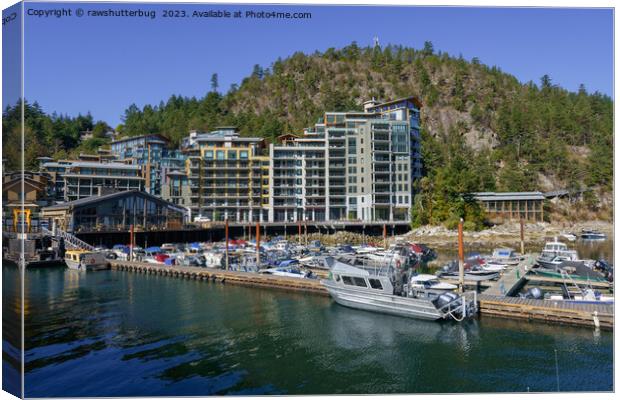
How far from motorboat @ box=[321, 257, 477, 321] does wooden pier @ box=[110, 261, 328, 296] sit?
3483 millimetres

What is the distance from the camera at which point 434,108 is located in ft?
352

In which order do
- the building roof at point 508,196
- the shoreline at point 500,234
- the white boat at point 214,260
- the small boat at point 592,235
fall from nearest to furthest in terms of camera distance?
the white boat at point 214,260 < the small boat at point 592,235 < the shoreline at point 500,234 < the building roof at point 508,196

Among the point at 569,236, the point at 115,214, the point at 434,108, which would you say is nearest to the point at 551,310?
the point at 569,236

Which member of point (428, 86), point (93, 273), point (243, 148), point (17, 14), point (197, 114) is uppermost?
point (428, 86)

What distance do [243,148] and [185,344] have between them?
5900 centimetres

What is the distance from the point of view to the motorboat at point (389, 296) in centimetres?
2178

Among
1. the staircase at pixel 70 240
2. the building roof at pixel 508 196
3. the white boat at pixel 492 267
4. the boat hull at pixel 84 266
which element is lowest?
the boat hull at pixel 84 266

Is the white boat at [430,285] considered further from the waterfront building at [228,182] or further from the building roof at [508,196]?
the waterfront building at [228,182]

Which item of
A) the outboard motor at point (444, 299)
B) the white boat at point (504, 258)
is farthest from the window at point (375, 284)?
the white boat at point (504, 258)

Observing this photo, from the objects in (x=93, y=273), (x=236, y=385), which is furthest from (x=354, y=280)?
(x=93, y=273)

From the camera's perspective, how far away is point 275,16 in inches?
468

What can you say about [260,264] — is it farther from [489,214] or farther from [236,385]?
[489,214]

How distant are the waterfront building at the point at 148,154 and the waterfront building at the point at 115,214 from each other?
80.4 ft

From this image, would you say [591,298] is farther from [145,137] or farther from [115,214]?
[145,137]
